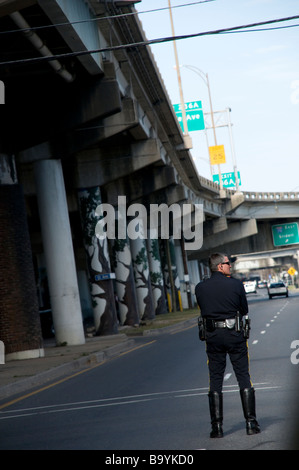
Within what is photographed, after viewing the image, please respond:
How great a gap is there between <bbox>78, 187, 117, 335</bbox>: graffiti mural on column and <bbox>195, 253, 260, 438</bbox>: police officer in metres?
29.4

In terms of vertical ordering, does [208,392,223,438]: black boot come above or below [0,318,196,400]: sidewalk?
above

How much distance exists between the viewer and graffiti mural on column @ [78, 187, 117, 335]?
39844 millimetres

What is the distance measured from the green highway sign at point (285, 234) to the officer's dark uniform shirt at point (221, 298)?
7873 cm

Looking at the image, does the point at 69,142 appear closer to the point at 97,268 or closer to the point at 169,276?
the point at 97,268

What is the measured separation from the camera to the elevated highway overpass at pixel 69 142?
24984 millimetres

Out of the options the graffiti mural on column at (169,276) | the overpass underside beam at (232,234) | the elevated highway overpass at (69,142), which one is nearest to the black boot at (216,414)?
the elevated highway overpass at (69,142)

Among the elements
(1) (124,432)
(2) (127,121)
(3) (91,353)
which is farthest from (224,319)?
(2) (127,121)

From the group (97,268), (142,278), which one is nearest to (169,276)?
(142,278)

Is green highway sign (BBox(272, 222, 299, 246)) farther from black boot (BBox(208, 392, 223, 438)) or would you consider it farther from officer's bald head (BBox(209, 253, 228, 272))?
black boot (BBox(208, 392, 223, 438))

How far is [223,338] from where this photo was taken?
10.3 metres

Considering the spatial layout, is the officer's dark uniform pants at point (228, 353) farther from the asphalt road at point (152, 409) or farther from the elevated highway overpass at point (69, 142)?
the elevated highway overpass at point (69, 142)

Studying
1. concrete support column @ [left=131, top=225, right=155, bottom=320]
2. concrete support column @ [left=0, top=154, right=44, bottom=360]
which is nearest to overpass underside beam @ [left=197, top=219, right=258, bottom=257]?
concrete support column @ [left=131, top=225, right=155, bottom=320]

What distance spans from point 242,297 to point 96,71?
1954 centimetres
